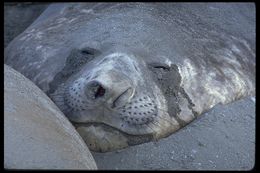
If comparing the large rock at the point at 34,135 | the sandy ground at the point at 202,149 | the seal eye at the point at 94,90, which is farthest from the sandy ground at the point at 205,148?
the large rock at the point at 34,135

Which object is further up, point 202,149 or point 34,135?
point 34,135

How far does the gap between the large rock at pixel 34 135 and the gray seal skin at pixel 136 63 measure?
543mm

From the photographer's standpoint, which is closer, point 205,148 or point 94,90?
point 94,90

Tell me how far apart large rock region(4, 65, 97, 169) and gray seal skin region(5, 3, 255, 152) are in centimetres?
54

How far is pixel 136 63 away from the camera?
11.5 feet

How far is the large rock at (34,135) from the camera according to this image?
212 centimetres

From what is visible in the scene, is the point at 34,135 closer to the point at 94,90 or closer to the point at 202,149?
the point at 94,90

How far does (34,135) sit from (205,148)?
1.39m

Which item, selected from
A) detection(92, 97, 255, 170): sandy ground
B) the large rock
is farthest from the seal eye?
the large rock

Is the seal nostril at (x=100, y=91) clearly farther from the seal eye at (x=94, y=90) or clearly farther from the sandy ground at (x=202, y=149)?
the sandy ground at (x=202, y=149)

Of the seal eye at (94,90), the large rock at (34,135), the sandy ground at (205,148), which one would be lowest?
the sandy ground at (205,148)

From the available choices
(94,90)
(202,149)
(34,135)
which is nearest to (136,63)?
(94,90)

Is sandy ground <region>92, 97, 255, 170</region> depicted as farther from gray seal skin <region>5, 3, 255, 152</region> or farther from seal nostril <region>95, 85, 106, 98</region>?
seal nostril <region>95, 85, 106, 98</region>
